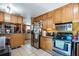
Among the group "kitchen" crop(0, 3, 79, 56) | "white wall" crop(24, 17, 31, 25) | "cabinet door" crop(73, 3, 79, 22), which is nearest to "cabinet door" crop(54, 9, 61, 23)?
"kitchen" crop(0, 3, 79, 56)

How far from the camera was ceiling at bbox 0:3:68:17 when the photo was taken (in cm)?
181

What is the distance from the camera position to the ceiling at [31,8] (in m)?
1.81

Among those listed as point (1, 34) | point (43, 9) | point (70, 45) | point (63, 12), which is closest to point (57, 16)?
point (63, 12)

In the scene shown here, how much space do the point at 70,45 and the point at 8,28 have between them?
1.17 metres

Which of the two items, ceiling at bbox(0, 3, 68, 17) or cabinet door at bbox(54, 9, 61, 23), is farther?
cabinet door at bbox(54, 9, 61, 23)

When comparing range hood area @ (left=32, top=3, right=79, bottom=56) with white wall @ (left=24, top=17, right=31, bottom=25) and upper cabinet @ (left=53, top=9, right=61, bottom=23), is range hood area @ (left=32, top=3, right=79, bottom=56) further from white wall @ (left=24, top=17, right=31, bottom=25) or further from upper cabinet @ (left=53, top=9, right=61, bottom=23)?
white wall @ (left=24, top=17, right=31, bottom=25)

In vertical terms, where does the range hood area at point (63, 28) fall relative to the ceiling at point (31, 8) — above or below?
below

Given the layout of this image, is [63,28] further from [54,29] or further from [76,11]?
[76,11]

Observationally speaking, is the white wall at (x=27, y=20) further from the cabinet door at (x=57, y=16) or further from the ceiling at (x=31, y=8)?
the cabinet door at (x=57, y=16)

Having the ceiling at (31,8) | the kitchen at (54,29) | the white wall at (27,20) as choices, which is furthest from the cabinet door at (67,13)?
the white wall at (27,20)

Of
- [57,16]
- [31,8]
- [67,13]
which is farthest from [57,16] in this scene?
[31,8]

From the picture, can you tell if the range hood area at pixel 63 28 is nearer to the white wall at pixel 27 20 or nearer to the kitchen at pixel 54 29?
the kitchen at pixel 54 29

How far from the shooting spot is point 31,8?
1961mm

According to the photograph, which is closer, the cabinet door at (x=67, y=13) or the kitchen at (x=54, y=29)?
the kitchen at (x=54, y=29)
